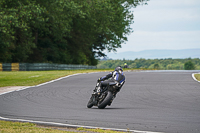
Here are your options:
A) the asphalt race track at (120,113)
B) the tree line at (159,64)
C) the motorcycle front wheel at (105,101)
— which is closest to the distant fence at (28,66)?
the asphalt race track at (120,113)

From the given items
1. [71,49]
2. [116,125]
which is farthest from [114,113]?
[71,49]

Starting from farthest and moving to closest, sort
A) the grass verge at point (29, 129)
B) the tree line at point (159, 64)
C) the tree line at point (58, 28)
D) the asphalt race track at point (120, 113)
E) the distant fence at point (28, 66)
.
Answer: the tree line at point (159, 64) < the distant fence at point (28, 66) < the tree line at point (58, 28) < the asphalt race track at point (120, 113) < the grass verge at point (29, 129)

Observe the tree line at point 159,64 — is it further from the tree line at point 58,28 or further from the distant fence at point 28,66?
the distant fence at point 28,66

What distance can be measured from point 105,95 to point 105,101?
0.27m

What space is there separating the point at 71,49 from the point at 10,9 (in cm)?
2689

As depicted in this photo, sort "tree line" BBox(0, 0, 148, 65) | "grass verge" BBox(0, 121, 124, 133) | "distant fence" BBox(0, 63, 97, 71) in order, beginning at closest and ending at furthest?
"grass verge" BBox(0, 121, 124, 133) → "tree line" BBox(0, 0, 148, 65) → "distant fence" BBox(0, 63, 97, 71)

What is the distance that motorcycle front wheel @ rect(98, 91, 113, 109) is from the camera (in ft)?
40.3

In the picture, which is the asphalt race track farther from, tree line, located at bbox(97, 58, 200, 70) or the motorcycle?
tree line, located at bbox(97, 58, 200, 70)

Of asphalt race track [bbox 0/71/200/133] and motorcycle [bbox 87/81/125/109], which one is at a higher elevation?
motorcycle [bbox 87/81/125/109]

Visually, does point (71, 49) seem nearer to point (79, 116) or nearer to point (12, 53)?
point (12, 53)

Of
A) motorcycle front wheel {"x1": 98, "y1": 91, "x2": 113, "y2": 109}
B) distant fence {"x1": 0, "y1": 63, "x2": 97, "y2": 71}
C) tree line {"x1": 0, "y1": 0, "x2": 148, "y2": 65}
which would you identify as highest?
tree line {"x1": 0, "y1": 0, "x2": 148, "y2": 65}

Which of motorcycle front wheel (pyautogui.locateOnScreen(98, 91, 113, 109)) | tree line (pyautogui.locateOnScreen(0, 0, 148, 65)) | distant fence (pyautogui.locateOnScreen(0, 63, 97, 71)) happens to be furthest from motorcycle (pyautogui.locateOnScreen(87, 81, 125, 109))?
distant fence (pyautogui.locateOnScreen(0, 63, 97, 71))

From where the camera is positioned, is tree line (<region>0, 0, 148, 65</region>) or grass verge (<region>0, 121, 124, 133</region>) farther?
tree line (<region>0, 0, 148, 65</region>)

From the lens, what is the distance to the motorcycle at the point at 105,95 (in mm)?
12297
